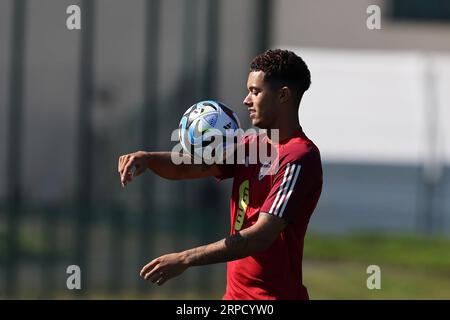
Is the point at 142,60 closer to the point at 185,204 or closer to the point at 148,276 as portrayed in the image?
the point at 185,204

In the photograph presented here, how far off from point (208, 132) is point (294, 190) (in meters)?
0.62

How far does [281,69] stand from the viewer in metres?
5.07

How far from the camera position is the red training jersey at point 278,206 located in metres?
4.97

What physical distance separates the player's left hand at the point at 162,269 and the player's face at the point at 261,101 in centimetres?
89

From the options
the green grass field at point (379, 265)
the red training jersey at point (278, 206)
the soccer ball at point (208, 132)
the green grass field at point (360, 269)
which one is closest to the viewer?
the red training jersey at point (278, 206)

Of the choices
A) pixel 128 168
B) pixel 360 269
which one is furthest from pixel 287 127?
pixel 360 269

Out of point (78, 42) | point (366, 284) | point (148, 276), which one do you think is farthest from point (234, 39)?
point (148, 276)

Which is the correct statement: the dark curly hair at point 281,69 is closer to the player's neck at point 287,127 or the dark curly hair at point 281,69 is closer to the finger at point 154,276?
the player's neck at point 287,127

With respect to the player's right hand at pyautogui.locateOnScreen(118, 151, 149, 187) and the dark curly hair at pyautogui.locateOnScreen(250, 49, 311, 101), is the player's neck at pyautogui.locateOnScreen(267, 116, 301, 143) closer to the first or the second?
the dark curly hair at pyautogui.locateOnScreen(250, 49, 311, 101)

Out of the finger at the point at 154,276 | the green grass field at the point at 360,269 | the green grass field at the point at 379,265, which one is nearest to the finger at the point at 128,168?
the finger at the point at 154,276

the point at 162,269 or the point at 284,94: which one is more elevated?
the point at 284,94

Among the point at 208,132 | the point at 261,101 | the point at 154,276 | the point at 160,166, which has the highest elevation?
the point at 261,101

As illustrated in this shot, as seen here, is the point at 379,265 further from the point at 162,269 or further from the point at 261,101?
the point at 162,269

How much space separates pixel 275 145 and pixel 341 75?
58.0ft
